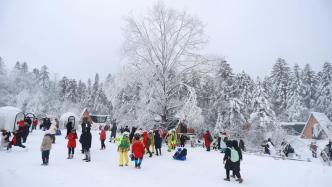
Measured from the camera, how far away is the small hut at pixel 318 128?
36.7m

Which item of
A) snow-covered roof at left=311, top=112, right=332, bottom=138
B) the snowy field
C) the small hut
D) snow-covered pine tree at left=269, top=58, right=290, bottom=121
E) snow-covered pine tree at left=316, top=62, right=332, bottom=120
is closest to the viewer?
the snowy field

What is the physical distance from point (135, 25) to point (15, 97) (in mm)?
50784

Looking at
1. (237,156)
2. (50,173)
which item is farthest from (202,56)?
(50,173)

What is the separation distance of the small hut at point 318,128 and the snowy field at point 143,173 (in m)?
27.0

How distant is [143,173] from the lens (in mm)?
10648

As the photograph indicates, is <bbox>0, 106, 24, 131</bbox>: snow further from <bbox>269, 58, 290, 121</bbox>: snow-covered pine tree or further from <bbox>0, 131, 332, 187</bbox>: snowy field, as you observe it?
<bbox>269, 58, 290, 121</bbox>: snow-covered pine tree

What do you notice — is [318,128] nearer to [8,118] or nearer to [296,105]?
[296,105]

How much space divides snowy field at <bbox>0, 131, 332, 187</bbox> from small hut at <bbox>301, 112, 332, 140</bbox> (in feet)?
88.4

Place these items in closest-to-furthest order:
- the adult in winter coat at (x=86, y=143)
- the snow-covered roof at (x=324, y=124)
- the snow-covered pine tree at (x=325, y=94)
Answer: the adult in winter coat at (x=86, y=143) → the snow-covered roof at (x=324, y=124) → the snow-covered pine tree at (x=325, y=94)

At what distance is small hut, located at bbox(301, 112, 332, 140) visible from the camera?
36656 mm

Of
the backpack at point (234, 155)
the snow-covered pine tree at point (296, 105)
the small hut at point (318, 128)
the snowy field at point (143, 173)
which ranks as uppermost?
the snow-covered pine tree at point (296, 105)

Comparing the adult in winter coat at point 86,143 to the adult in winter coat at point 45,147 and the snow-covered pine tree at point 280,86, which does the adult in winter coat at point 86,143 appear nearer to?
the adult in winter coat at point 45,147

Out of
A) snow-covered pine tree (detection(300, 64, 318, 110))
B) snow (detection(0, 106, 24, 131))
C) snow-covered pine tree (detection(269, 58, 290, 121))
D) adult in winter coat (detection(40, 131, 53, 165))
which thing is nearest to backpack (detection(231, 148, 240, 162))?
adult in winter coat (detection(40, 131, 53, 165))

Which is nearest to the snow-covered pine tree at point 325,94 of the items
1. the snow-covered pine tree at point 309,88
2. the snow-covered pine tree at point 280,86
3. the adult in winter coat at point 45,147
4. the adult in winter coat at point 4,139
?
the snow-covered pine tree at point 309,88
